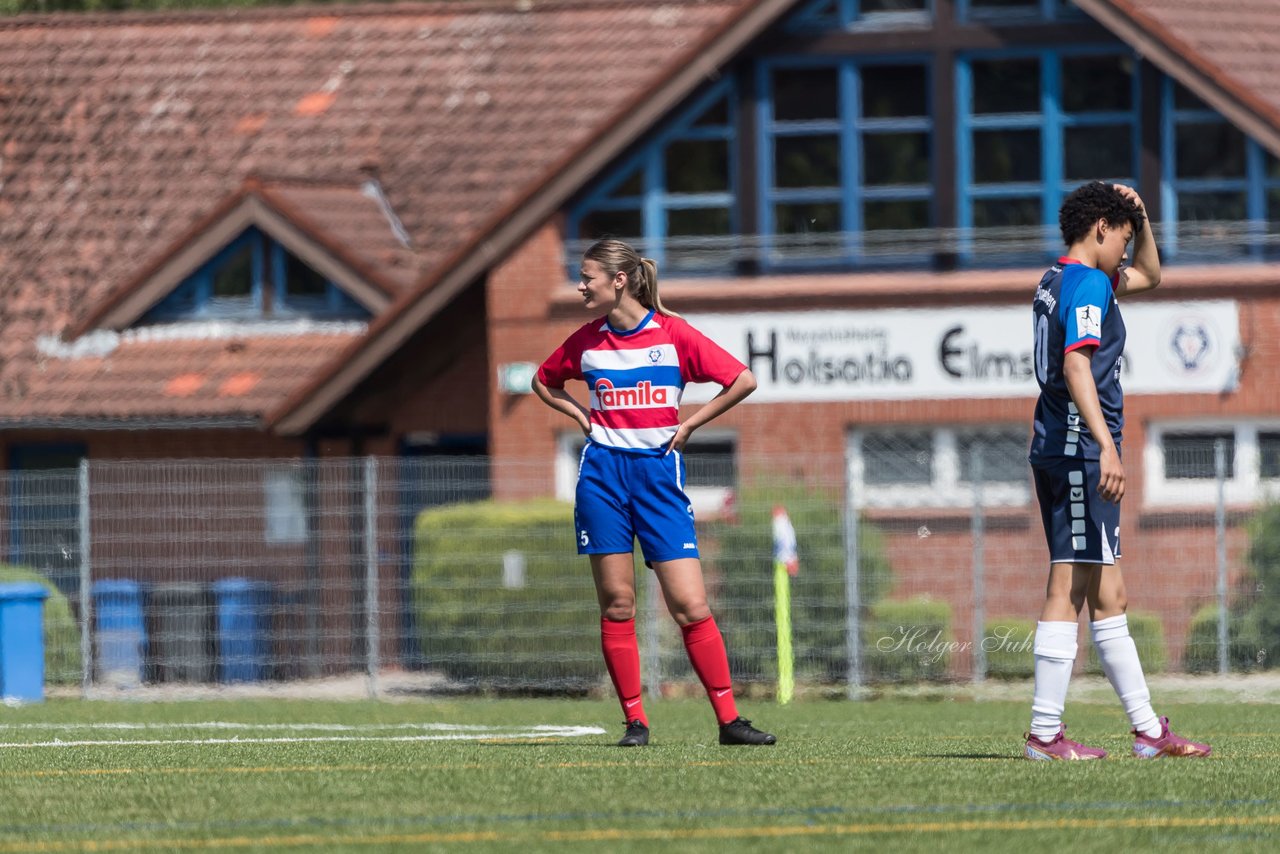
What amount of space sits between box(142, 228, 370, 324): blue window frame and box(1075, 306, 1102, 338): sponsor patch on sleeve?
16.3 meters

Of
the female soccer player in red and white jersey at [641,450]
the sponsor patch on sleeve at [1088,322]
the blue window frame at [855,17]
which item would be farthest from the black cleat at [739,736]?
the blue window frame at [855,17]

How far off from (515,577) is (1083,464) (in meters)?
10.7

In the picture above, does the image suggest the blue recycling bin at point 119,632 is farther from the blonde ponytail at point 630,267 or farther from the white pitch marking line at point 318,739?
the blonde ponytail at point 630,267

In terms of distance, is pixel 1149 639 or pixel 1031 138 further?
pixel 1031 138

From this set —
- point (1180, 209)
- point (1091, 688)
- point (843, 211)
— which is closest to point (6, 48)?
point (843, 211)

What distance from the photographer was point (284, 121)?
26.3 metres

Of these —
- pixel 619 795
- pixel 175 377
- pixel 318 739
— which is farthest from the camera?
pixel 175 377

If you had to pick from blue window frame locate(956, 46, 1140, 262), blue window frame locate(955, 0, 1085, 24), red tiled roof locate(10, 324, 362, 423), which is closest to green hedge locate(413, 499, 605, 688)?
red tiled roof locate(10, 324, 362, 423)

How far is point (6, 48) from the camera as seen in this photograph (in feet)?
93.6

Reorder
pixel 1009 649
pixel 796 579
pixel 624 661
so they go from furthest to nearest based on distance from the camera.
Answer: pixel 796 579 < pixel 1009 649 < pixel 624 661

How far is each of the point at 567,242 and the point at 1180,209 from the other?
5357 mm

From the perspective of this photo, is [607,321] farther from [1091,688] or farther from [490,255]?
[490,255]

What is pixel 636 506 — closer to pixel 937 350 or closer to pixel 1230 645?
pixel 1230 645

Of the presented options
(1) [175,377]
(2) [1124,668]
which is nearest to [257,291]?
(1) [175,377]
